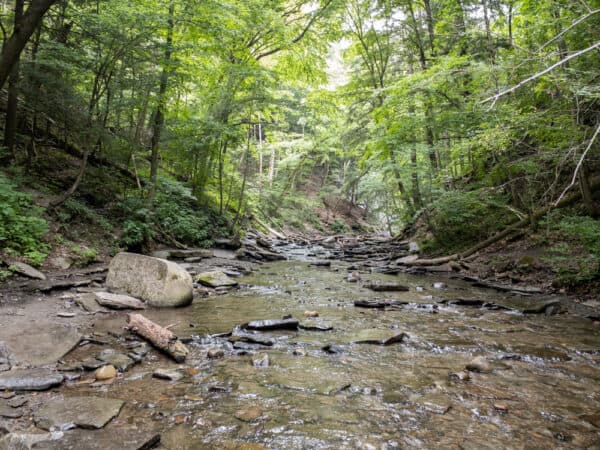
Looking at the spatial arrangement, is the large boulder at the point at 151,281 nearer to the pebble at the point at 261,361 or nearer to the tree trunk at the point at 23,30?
the pebble at the point at 261,361

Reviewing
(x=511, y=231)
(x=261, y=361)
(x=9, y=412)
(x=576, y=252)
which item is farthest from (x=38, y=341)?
(x=511, y=231)

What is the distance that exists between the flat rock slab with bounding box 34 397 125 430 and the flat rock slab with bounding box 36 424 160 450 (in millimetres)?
91

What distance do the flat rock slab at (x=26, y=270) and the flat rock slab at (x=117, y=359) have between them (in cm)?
366

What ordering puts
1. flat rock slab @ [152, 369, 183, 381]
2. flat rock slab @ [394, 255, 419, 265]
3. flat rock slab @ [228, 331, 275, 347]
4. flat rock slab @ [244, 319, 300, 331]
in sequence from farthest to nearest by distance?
flat rock slab @ [394, 255, 419, 265] < flat rock slab @ [244, 319, 300, 331] < flat rock slab @ [228, 331, 275, 347] < flat rock slab @ [152, 369, 183, 381]

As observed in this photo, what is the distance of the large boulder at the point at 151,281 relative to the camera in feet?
20.5

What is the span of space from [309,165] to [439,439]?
1155 inches

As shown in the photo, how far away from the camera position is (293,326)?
530 cm

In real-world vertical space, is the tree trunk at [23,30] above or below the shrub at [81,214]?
above

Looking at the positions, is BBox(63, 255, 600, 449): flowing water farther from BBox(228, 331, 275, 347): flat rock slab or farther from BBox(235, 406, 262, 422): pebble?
BBox(228, 331, 275, 347): flat rock slab

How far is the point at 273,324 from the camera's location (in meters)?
5.25

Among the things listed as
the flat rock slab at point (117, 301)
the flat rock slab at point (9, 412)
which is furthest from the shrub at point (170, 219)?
the flat rock slab at point (9, 412)

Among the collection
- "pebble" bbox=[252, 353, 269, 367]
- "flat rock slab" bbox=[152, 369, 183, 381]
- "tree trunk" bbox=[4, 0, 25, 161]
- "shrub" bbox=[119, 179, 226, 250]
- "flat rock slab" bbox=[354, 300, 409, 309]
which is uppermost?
"tree trunk" bbox=[4, 0, 25, 161]

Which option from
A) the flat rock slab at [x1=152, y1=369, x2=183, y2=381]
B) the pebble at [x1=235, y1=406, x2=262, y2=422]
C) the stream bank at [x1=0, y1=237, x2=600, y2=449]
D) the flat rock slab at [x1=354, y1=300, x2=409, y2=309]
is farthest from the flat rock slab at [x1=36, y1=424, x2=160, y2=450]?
the flat rock slab at [x1=354, y1=300, x2=409, y2=309]

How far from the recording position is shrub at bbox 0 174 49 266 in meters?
6.66
